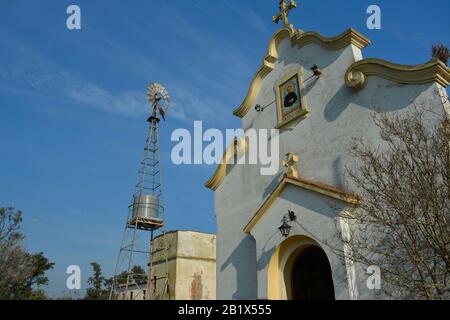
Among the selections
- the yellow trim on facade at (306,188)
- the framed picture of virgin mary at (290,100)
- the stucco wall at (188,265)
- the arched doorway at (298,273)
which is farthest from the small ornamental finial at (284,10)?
the stucco wall at (188,265)

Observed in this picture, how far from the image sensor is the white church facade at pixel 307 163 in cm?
940

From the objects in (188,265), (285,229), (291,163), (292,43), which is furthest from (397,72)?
(188,265)

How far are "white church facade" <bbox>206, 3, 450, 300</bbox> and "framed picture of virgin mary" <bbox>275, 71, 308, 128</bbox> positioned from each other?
0.04m

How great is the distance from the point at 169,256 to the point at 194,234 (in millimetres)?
2722

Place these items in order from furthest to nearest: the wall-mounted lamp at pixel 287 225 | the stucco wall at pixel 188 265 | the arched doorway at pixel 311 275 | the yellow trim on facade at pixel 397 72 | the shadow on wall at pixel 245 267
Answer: the stucco wall at pixel 188 265
the shadow on wall at pixel 245 267
the arched doorway at pixel 311 275
the wall-mounted lamp at pixel 287 225
the yellow trim on facade at pixel 397 72

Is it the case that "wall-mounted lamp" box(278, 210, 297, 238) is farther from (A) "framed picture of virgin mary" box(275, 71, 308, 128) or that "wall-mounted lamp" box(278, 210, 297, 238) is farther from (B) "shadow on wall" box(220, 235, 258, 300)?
(A) "framed picture of virgin mary" box(275, 71, 308, 128)

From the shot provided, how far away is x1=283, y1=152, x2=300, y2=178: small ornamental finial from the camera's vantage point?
11500 millimetres

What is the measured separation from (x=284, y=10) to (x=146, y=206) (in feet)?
53.3

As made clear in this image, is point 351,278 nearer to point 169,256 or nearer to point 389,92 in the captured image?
point 389,92

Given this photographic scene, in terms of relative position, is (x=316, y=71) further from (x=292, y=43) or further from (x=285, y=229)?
(x=285, y=229)

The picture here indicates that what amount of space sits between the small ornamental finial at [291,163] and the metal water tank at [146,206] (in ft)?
51.4

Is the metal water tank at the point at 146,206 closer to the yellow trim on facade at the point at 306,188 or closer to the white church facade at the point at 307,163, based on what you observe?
the white church facade at the point at 307,163

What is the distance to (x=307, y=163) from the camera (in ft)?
37.8

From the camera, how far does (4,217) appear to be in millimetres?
28109
